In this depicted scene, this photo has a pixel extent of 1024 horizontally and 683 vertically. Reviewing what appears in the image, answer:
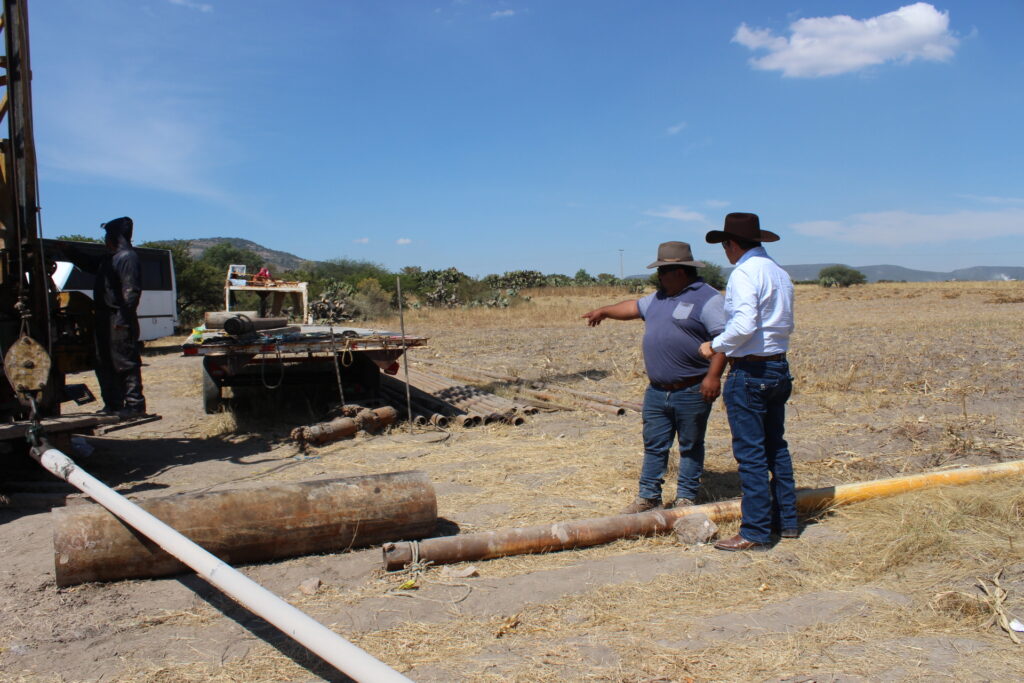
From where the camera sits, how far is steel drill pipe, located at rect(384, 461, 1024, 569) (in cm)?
386

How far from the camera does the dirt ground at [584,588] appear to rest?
112 inches

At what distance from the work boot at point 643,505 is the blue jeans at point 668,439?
28 mm

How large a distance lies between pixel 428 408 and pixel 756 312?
535 cm

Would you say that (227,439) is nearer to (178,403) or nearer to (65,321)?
(65,321)

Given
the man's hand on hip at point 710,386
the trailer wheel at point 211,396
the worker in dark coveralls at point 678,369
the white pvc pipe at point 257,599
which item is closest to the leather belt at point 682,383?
the worker in dark coveralls at point 678,369

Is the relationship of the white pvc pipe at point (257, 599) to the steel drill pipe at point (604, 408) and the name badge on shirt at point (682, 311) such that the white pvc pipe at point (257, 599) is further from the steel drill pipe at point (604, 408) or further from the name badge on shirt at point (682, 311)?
the steel drill pipe at point (604, 408)

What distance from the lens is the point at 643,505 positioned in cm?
453

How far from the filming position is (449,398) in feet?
28.5

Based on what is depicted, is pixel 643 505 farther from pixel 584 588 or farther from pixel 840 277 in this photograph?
pixel 840 277

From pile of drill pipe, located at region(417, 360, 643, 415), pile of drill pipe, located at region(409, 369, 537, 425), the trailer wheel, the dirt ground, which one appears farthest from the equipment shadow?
the trailer wheel

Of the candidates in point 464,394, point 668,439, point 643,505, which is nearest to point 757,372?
point 668,439

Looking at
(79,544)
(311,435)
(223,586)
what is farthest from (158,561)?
(311,435)

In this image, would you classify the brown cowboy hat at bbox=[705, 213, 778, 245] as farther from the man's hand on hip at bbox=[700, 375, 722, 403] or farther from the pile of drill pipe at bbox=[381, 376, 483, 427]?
the pile of drill pipe at bbox=[381, 376, 483, 427]

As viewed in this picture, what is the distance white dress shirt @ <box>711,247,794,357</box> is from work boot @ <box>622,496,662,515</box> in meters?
1.15
